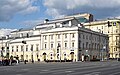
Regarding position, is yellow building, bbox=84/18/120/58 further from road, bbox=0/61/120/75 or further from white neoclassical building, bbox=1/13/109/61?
road, bbox=0/61/120/75

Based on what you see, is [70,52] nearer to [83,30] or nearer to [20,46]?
[83,30]

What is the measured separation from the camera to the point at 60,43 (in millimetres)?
113125

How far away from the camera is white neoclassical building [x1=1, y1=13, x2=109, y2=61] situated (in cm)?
10925

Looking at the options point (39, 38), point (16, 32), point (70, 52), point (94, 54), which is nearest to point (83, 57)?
point (70, 52)

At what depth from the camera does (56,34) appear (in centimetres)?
11444

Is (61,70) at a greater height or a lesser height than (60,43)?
lesser

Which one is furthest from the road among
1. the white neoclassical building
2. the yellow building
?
the yellow building

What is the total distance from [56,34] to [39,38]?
10253 mm

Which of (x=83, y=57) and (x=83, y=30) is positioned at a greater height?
(x=83, y=30)

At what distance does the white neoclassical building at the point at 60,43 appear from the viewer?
4301 inches

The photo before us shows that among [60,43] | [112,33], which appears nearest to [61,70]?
[60,43]

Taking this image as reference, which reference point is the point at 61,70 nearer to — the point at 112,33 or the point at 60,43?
the point at 60,43

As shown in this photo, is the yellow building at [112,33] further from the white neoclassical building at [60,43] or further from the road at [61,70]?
the road at [61,70]

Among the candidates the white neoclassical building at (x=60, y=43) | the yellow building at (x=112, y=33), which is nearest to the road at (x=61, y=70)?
the white neoclassical building at (x=60, y=43)
